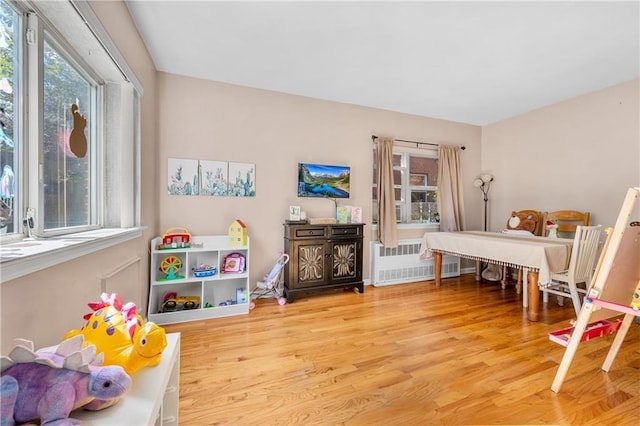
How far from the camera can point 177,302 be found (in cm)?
260

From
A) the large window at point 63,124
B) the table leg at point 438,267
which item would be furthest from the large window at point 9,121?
the table leg at point 438,267

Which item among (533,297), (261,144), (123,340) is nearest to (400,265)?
(533,297)

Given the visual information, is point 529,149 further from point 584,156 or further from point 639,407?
point 639,407

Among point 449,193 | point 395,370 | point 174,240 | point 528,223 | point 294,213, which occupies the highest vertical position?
point 449,193

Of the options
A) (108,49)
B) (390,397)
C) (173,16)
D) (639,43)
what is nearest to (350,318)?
(390,397)

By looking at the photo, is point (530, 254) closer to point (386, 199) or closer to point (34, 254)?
point (386, 199)

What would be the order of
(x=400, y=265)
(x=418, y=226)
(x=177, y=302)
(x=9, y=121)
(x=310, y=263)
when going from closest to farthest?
1. (x=9, y=121)
2. (x=177, y=302)
3. (x=310, y=263)
4. (x=400, y=265)
5. (x=418, y=226)

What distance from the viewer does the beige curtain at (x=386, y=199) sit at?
12.1 feet

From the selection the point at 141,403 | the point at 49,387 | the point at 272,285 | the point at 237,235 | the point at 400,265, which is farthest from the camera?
the point at 400,265

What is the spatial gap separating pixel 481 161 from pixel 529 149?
738mm

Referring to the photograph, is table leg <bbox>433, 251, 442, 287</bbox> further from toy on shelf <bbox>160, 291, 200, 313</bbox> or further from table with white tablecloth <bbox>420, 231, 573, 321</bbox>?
toy on shelf <bbox>160, 291, 200, 313</bbox>

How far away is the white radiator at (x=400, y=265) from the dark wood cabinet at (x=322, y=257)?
1.41 ft

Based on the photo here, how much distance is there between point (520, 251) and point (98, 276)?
3365 millimetres

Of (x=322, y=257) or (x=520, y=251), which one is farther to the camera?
(x=322, y=257)
